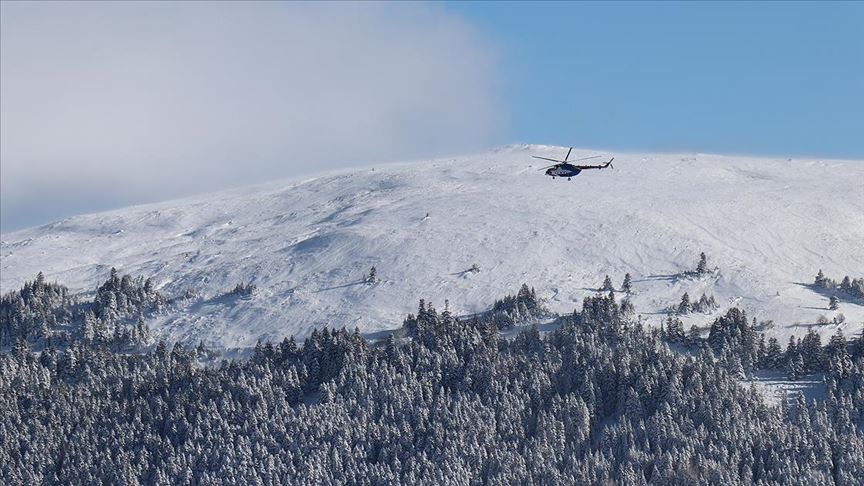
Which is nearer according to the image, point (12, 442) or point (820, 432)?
point (820, 432)

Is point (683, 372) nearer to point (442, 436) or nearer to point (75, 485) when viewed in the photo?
point (442, 436)

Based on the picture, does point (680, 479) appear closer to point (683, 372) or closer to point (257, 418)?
point (683, 372)

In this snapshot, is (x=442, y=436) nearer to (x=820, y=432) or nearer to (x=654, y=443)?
(x=654, y=443)

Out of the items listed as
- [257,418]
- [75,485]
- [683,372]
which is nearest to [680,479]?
[683,372]

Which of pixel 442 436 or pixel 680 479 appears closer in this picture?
pixel 680 479

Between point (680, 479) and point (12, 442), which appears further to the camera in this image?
point (12, 442)

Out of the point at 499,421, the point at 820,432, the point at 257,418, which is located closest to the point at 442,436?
the point at 499,421

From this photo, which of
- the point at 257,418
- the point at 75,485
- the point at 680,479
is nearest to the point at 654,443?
the point at 680,479
